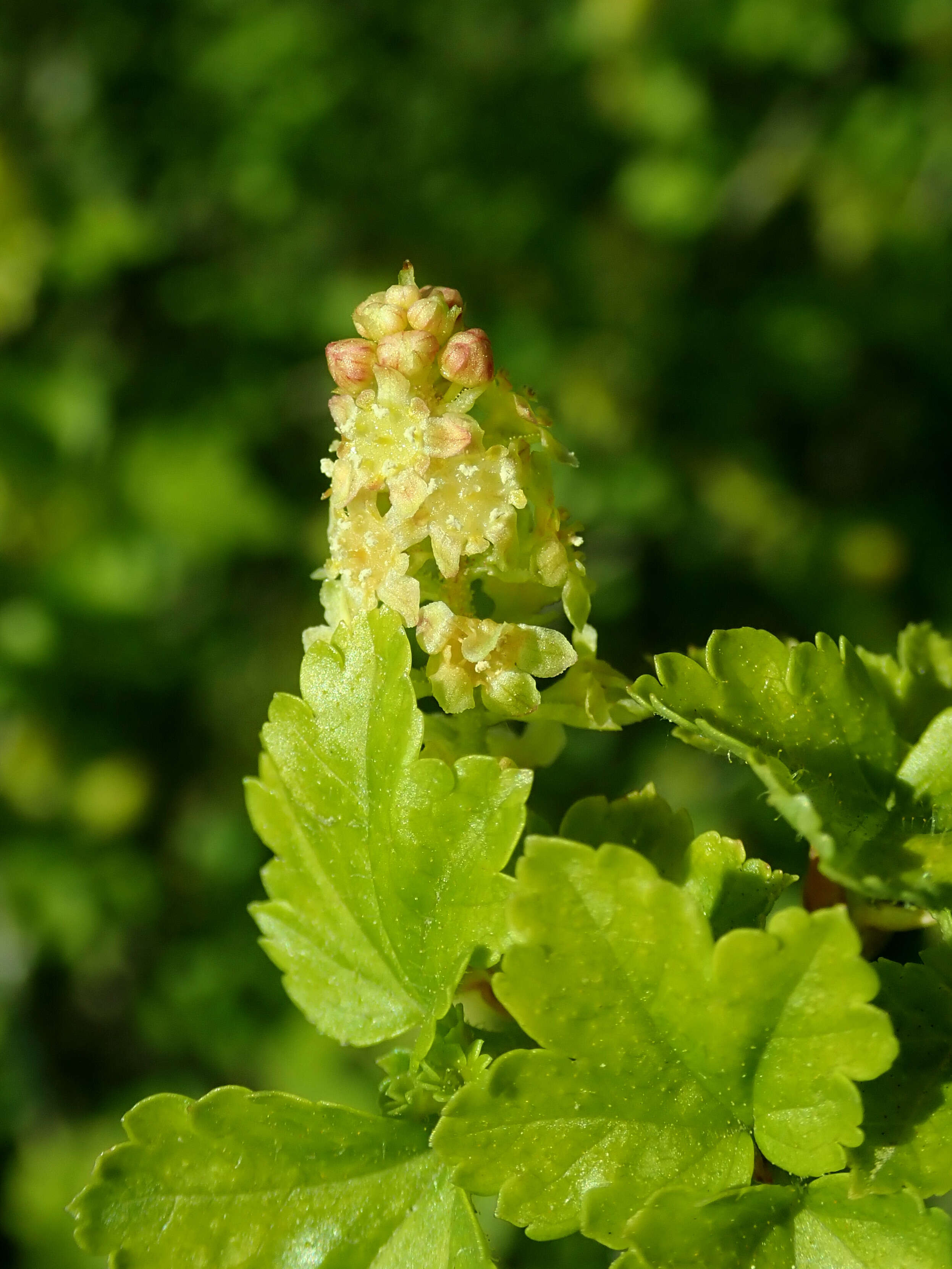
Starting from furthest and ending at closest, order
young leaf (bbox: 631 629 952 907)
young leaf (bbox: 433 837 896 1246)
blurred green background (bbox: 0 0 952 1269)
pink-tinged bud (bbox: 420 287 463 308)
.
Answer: blurred green background (bbox: 0 0 952 1269), pink-tinged bud (bbox: 420 287 463 308), young leaf (bbox: 631 629 952 907), young leaf (bbox: 433 837 896 1246)

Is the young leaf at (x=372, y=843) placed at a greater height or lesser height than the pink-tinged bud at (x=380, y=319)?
lesser

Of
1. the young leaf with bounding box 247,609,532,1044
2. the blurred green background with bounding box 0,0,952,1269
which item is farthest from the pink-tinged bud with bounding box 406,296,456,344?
the blurred green background with bounding box 0,0,952,1269

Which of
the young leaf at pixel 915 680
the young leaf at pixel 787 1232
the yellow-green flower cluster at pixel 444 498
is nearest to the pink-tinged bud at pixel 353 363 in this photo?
the yellow-green flower cluster at pixel 444 498

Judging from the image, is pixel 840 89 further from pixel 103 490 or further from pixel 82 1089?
pixel 82 1089

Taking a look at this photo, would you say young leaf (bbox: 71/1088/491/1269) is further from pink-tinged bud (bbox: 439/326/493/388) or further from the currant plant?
pink-tinged bud (bbox: 439/326/493/388)

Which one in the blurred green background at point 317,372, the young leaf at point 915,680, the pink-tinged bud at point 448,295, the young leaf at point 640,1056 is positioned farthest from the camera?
the blurred green background at point 317,372

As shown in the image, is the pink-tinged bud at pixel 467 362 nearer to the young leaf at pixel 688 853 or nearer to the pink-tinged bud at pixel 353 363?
the pink-tinged bud at pixel 353 363

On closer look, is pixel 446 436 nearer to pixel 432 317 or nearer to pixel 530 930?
pixel 432 317
